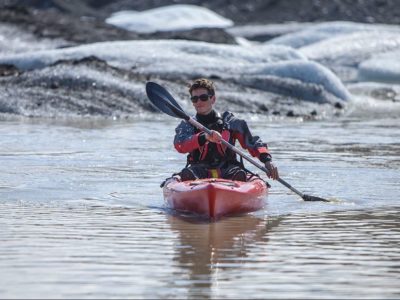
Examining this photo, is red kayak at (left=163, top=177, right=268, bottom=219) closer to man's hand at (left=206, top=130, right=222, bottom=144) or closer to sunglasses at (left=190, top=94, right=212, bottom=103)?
man's hand at (left=206, top=130, right=222, bottom=144)

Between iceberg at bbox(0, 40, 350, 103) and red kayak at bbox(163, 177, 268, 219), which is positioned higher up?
iceberg at bbox(0, 40, 350, 103)

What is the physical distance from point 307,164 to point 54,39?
17615 millimetres

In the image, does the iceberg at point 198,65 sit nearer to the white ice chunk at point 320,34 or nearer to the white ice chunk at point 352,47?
the white ice chunk at point 352,47

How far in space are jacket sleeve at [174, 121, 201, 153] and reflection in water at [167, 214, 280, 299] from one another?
32.4 inches

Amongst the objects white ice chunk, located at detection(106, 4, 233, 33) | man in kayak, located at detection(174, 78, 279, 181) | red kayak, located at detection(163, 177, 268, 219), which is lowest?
red kayak, located at detection(163, 177, 268, 219)

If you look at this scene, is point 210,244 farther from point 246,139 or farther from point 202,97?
point 246,139

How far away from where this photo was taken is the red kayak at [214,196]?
10383 mm

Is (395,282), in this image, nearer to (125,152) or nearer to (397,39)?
(125,152)

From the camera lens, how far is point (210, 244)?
9023mm

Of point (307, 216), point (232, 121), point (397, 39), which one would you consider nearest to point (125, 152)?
point (232, 121)

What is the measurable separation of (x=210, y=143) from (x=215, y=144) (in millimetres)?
47

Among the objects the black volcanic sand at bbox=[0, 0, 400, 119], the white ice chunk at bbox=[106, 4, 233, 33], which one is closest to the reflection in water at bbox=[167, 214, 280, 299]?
the black volcanic sand at bbox=[0, 0, 400, 119]

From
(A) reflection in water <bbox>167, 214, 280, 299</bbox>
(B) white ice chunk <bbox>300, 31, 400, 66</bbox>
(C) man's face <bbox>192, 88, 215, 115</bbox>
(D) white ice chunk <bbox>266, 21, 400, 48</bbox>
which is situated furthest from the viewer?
(D) white ice chunk <bbox>266, 21, 400, 48</bbox>

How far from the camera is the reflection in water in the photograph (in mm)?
7504
